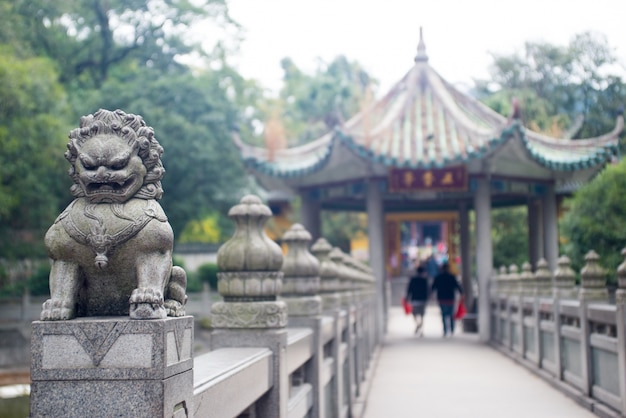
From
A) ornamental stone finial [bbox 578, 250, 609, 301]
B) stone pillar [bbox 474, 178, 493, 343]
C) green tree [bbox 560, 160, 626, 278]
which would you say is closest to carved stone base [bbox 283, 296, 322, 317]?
ornamental stone finial [bbox 578, 250, 609, 301]

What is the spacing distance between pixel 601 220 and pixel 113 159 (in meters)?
12.6

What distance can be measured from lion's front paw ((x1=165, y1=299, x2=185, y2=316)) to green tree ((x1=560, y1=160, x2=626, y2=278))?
38.3ft

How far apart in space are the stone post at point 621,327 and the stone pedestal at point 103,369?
490 centimetres

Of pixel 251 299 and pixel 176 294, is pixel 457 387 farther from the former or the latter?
pixel 176 294

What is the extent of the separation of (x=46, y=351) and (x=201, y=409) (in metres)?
0.64

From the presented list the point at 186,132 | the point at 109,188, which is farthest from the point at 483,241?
the point at 109,188

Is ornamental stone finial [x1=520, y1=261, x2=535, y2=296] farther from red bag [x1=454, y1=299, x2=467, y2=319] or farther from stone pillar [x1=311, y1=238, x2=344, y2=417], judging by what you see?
red bag [x1=454, y1=299, x2=467, y2=319]

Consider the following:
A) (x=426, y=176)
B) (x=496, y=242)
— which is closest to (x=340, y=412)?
(x=426, y=176)

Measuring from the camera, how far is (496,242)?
25438mm

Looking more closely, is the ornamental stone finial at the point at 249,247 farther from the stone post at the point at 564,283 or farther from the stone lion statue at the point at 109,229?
the stone post at the point at 564,283

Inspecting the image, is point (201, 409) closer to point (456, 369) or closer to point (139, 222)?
point (139, 222)

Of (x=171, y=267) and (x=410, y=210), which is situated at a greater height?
(x=410, y=210)

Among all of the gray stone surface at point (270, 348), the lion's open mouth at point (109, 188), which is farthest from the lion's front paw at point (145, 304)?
the gray stone surface at point (270, 348)

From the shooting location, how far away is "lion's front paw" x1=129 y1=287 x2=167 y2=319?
2418 millimetres
